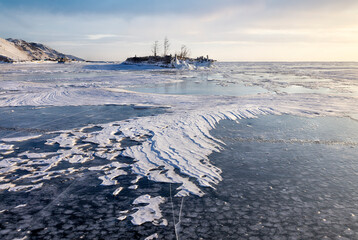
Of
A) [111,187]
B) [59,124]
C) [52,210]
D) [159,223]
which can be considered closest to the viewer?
[159,223]

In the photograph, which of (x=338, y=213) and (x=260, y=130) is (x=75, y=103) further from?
(x=338, y=213)

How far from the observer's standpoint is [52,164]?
4.82 metres

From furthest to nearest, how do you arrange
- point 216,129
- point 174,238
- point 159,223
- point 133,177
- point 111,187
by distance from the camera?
point 216,129 → point 133,177 → point 111,187 → point 159,223 → point 174,238

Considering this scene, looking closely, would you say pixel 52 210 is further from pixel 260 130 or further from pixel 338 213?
pixel 260 130

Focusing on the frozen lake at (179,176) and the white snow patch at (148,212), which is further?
the white snow patch at (148,212)

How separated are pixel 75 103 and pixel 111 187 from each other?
26.5ft

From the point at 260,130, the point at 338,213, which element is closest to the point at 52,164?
the point at 338,213

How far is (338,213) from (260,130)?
3883 mm

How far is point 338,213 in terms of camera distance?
326cm

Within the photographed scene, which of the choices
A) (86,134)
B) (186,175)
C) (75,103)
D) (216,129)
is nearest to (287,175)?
(186,175)

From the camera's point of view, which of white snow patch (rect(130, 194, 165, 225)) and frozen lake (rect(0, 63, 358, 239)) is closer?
frozen lake (rect(0, 63, 358, 239))

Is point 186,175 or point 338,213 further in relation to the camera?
point 186,175

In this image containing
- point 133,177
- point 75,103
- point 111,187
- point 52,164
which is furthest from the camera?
point 75,103

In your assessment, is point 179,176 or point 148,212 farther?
point 179,176
